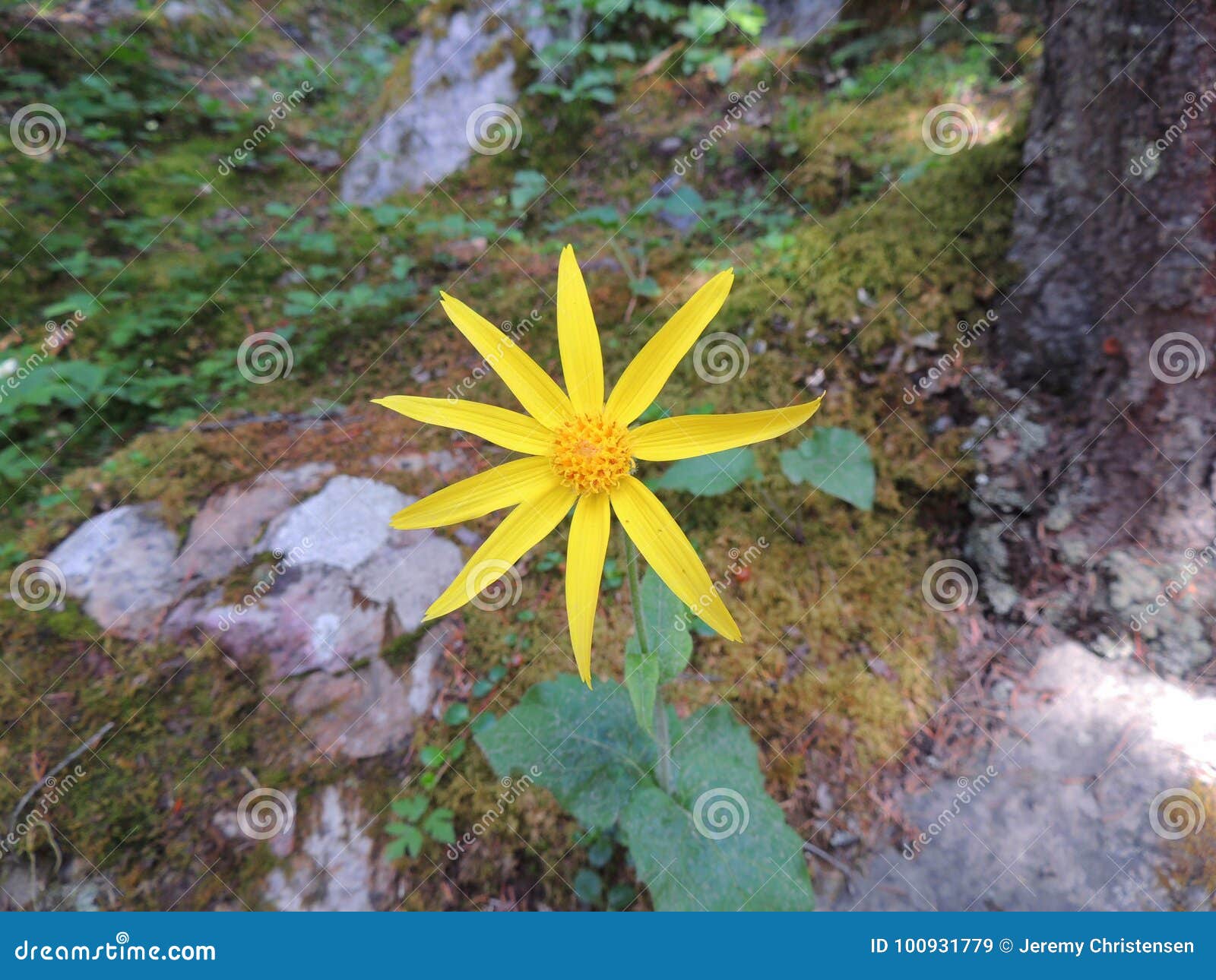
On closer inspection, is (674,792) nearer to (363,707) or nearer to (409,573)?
(363,707)

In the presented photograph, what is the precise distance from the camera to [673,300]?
3.26m

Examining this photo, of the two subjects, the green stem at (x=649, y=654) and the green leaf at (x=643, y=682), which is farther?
the green stem at (x=649, y=654)

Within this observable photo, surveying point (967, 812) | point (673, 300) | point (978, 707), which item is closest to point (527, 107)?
point (673, 300)

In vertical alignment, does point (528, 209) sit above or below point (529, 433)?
above

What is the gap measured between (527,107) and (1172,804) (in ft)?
18.6

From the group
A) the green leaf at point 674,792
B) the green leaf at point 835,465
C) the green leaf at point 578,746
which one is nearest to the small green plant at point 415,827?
the green leaf at point 578,746

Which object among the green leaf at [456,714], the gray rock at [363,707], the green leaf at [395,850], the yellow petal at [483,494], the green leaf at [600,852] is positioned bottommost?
the green leaf at [600,852]

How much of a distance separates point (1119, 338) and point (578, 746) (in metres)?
2.66

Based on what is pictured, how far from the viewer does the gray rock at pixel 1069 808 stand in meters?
1.93

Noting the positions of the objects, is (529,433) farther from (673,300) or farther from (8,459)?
(8,459)

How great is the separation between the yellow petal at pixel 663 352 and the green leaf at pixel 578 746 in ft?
3.42

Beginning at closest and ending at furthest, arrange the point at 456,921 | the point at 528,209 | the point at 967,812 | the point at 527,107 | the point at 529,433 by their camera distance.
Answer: the point at 529,433, the point at 456,921, the point at 967,812, the point at 528,209, the point at 527,107

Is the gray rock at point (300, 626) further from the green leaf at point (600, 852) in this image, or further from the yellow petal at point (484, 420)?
the yellow petal at point (484, 420)

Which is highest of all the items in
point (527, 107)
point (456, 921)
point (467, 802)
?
point (527, 107)
